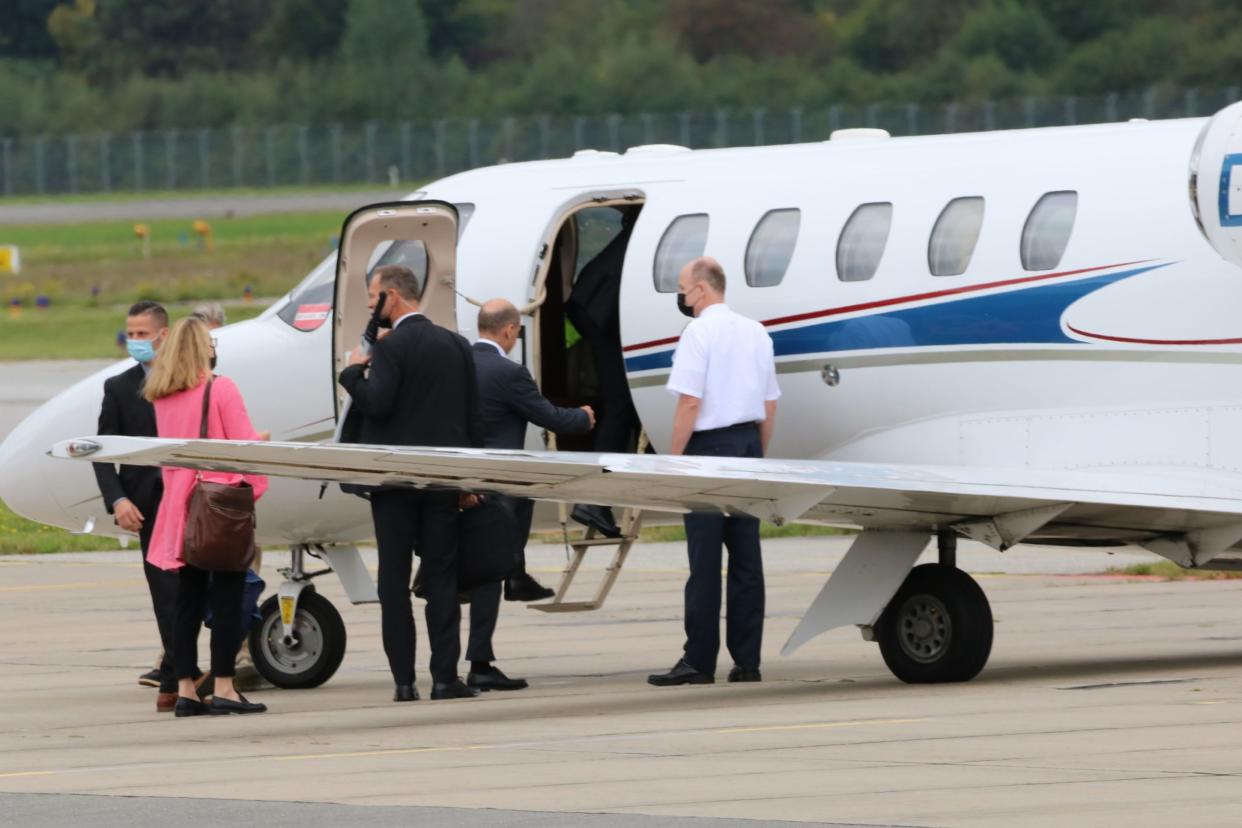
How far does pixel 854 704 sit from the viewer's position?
11.0 m

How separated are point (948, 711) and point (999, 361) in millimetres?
2154

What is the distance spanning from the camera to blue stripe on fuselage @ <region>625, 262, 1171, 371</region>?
11641 mm

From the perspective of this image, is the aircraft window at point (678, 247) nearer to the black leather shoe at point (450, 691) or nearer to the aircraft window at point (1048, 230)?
the aircraft window at point (1048, 230)

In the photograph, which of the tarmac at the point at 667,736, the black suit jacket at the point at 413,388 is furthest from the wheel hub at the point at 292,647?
the black suit jacket at the point at 413,388

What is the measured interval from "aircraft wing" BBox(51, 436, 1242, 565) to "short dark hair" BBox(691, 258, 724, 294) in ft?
4.04

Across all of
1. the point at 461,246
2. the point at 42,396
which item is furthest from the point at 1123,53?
the point at 461,246

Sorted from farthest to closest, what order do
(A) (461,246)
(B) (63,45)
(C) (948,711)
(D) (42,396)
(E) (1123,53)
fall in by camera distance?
(B) (63,45)
(E) (1123,53)
(D) (42,396)
(A) (461,246)
(C) (948,711)

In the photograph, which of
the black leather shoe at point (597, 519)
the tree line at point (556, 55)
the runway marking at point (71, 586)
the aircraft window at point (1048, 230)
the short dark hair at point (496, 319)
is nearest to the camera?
the aircraft window at point (1048, 230)

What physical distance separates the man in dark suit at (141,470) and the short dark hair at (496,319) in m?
1.67

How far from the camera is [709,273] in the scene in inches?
469

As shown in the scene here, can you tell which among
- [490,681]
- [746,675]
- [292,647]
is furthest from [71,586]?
[746,675]

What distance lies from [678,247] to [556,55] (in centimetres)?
6857

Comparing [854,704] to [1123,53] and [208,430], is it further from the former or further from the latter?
[1123,53]

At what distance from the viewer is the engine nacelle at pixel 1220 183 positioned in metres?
10.9
